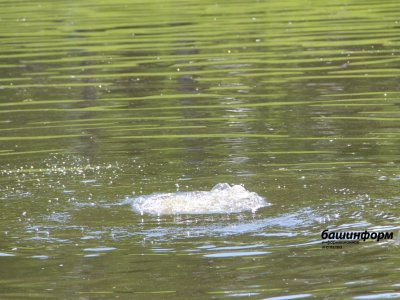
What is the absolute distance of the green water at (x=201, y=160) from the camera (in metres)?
9.49

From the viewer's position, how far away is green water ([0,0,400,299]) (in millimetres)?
9491

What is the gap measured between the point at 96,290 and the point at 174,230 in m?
1.66

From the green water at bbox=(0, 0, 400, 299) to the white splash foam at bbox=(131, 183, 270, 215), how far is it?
21 cm

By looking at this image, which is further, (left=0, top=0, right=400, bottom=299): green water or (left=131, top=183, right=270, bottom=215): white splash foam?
(left=131, top=183, right=270, bottom=215): white splash foam

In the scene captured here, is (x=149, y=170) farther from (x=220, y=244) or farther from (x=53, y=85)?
(x=53, y=85)

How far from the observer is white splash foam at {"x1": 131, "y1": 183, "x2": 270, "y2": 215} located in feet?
Answer: 37.5

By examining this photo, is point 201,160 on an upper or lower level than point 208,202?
upper

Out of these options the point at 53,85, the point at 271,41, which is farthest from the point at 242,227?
the point at 271,41

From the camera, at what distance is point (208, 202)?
11.6 metres

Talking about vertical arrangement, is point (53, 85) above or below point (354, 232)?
above

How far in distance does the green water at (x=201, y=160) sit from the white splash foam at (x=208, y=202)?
213mm

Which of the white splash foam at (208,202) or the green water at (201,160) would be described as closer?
the green water at (201,160)

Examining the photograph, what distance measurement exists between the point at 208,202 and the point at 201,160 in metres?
2.52

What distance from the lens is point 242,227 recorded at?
10.7 m
